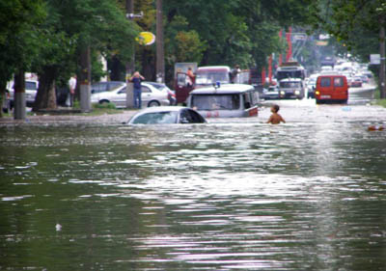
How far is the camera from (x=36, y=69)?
41844mm

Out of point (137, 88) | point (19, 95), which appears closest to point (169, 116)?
point (19, 95)

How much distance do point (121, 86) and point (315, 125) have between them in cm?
2201

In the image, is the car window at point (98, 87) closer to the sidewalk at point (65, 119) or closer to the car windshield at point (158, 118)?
the sidewalk at point (65, 119)

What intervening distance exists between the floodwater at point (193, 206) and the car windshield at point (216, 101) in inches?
282

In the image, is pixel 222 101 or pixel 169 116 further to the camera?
pixel 222 101

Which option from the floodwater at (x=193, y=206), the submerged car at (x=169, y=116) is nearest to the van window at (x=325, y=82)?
the submerged car at (x=169, y=116)

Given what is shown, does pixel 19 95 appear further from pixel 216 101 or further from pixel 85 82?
pixel 216 101

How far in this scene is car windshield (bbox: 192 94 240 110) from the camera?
102 feet

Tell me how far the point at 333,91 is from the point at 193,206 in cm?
5711

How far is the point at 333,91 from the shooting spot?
68.1m

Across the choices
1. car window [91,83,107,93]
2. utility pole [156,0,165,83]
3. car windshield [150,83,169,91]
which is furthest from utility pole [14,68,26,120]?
utility pole [156,0,165,83]

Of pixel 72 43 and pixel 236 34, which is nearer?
pixel 72 43

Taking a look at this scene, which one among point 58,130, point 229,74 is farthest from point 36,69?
point 229,74

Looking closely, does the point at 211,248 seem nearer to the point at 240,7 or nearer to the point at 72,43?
the point at 72,43
